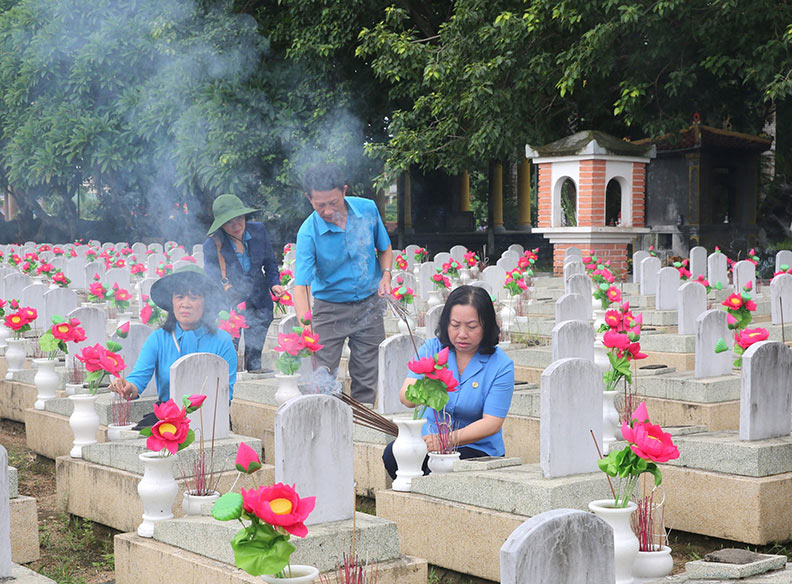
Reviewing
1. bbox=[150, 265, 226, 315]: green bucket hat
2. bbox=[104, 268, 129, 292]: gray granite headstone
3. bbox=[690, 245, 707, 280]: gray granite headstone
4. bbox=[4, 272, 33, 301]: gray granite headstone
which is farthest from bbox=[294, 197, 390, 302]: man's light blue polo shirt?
bbox=[690, 245, 707, 280]: gray granite headstone

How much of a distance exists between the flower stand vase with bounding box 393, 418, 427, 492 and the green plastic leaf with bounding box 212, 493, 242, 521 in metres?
2.01

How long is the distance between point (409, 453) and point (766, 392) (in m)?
1.78

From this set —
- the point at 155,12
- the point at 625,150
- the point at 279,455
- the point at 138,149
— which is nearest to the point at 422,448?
the point at 279,455

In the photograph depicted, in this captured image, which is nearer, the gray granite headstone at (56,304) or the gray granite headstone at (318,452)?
the gray granite headstone at (318,452)

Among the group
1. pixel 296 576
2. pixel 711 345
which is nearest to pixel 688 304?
pixel 711 345

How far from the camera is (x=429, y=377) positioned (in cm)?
457

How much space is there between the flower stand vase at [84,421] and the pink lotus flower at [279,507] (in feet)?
12.2

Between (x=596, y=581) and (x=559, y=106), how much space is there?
Result: 53.4ft

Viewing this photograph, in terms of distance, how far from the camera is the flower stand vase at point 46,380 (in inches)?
310

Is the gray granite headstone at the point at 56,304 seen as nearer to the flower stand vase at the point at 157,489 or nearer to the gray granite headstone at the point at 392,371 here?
the gray granite headstone at the point at 392,371

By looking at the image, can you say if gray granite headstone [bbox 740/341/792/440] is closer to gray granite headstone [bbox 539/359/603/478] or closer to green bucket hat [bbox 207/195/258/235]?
gray granite headstone [bbox 539/359/603/478]

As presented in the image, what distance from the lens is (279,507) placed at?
2801 millimetres

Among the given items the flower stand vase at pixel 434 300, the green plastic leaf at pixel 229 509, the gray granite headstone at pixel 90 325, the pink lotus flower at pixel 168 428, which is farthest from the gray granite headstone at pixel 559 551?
the flower stand vase at pixel 434 300

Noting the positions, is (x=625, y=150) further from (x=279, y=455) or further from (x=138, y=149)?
(x=279, y=455)
